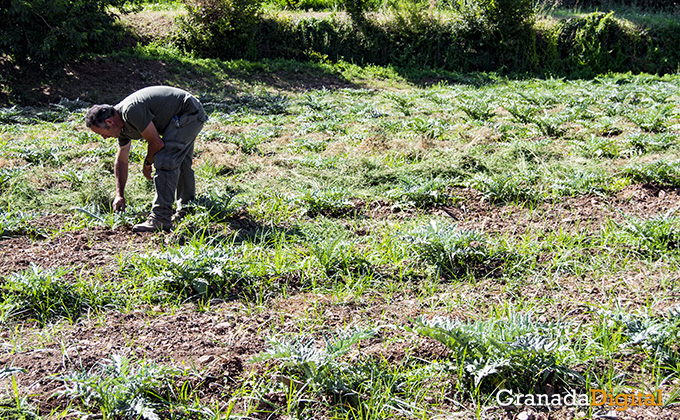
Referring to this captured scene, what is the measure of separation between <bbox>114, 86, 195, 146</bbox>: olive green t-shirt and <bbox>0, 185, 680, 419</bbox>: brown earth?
3.18ft

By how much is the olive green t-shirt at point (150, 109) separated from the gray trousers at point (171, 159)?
0.07 metres

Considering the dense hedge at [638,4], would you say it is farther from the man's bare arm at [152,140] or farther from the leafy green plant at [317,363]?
the leafy green plant at [317,363]

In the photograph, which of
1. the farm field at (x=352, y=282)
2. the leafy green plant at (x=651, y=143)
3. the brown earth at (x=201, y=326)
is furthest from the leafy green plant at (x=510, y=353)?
the leafy green plant at (x=651, y=143)

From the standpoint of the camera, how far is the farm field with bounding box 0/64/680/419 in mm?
2477

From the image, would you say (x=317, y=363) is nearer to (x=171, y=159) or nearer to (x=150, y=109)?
(x=171, y=159)

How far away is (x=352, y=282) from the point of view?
3578 mm

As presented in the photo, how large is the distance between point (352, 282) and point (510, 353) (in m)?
1.36

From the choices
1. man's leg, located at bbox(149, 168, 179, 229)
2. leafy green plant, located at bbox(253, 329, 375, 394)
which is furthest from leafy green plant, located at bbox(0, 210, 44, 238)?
leafy green plant, located at bbox(253, 329, 375, 394)

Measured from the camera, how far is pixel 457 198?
5.10 metres

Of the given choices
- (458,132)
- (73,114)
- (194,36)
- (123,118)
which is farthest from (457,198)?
(194,36)

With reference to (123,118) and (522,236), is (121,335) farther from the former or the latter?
(522,236)

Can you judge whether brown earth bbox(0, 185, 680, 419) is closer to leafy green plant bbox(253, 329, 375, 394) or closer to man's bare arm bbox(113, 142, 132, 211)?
leafy green plant bbox(253, 329, 375, 394)

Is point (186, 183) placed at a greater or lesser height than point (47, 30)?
lesser

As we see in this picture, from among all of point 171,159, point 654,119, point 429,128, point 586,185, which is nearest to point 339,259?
point 171,159
